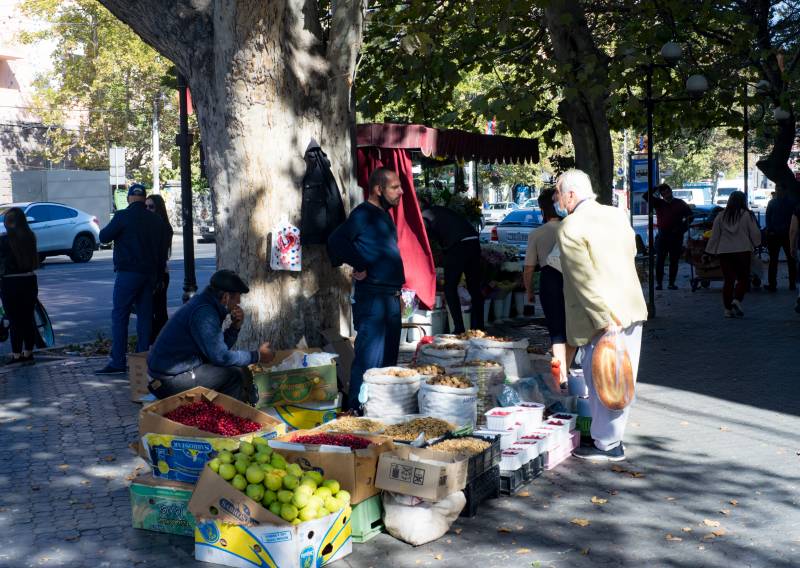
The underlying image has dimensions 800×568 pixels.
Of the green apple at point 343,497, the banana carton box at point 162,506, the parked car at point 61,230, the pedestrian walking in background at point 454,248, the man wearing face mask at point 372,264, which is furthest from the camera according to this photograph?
the parked car at point 61,230

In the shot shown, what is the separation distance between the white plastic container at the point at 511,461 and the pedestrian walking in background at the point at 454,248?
5856 millimetres

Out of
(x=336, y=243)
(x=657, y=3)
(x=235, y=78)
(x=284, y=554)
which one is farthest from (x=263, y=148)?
(x=657, y=3)

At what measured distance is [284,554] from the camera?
5.25 m

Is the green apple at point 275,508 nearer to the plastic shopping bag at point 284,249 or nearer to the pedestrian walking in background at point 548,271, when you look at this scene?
the plastic shopping bag at point 284,249

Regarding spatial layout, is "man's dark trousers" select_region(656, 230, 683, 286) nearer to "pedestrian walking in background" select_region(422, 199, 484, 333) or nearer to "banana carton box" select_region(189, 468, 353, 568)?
"pedestrian walking in background" select_region(422, 199, 484, 333)

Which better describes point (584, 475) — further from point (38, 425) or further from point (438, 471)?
point (38, 425)

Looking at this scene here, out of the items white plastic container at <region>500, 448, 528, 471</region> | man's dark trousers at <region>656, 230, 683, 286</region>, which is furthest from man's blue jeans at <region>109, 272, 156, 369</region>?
man's dark trousers at <region>656, 230, 683, 286</region>

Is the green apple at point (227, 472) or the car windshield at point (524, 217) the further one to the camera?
the car windshield at point (524, 217)

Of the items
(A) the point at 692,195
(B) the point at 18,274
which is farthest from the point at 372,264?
Result: (A) the point at 692,195

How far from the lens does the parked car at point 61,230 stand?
2856 centimetres

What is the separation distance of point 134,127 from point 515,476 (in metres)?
44.0

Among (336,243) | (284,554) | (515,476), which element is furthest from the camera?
(336,243)

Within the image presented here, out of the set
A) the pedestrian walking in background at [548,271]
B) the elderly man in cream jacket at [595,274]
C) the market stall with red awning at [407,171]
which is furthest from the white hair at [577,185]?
the market stall with red awning at [407,171]

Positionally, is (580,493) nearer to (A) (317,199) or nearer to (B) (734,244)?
(A) (317,199)
